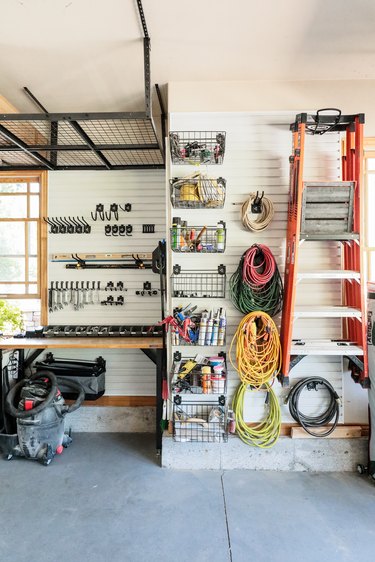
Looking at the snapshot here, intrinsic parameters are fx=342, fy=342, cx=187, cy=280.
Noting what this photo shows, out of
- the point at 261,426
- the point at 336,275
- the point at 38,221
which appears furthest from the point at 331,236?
the point at 38,221

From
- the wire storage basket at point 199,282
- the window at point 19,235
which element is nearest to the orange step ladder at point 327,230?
the wire storage basket at point 199,282

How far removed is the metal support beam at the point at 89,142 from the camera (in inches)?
115

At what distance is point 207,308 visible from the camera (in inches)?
127

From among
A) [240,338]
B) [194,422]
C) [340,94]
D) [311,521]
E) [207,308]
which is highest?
[340,94]

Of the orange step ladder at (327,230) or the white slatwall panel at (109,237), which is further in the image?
the white slatwall panel at (109,237)

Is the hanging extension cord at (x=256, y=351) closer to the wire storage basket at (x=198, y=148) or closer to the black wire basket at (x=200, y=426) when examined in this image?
the black wire basket at (x=200, y=426)

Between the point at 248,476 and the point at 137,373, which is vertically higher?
the point at 137,373

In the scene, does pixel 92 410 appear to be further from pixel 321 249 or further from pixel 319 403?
pixel 321 249

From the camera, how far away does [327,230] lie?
284 centimetres

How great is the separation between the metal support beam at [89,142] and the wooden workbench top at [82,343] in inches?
75.5

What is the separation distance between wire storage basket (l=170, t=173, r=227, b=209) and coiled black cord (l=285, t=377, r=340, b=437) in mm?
1813

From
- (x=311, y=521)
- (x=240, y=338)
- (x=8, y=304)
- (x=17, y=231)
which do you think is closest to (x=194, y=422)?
(x=240, y=338)

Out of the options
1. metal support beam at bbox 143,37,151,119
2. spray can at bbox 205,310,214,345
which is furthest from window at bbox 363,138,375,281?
metal support beam at bbox 143,37,151,119

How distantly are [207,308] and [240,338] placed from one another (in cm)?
45
